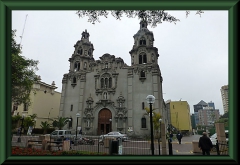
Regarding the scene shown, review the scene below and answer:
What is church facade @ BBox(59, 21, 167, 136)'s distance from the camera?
3294 cm

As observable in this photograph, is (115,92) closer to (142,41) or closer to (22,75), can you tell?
(142,41)

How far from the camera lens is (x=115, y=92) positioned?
3547 centimetres

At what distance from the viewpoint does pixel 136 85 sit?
34562mm

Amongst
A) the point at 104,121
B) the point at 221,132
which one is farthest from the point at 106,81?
the point at 221,132

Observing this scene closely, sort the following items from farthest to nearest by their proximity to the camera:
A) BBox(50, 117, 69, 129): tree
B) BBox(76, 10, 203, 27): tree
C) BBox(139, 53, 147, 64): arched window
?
BBox(139, 53, 147, 64): arched window, BBox(50, 117, 69, 129): tree, BBox(76, 10, 203, 27): tree

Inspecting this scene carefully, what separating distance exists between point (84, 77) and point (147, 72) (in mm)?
13899

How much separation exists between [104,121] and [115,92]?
6.14m

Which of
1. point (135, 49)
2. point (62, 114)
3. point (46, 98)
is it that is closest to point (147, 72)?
point (135, 49)

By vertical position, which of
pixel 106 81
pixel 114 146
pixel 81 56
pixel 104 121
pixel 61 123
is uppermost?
pixel 81 56

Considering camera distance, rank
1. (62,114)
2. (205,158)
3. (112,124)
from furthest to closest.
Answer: (62,114), (112,124), (205,158)

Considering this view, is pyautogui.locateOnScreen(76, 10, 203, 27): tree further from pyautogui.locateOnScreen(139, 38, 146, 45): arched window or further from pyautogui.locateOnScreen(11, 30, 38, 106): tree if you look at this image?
pyautogui.locateOnScreen(139, 38, 146, 45): arched window

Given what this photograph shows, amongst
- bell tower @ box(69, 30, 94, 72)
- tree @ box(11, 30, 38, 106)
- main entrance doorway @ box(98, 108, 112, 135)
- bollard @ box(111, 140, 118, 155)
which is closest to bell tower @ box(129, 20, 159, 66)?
bell tower @ box(69, 30, 94, 72)
